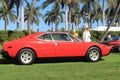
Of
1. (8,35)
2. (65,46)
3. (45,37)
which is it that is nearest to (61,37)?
(65,46)

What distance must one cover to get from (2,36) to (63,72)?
34.4 m

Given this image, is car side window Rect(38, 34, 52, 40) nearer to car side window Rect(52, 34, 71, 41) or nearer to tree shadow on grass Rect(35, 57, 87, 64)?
car side window Rect(52, 34, 71, 41)

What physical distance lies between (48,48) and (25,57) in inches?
40.2

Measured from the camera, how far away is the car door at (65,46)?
48.8 ft

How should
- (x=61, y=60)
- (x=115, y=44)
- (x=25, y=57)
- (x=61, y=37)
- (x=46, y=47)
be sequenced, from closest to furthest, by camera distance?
(x=25, y=57) → (x=46, y=47) → (x=61, y=37) → (x=61, y=60) → (x=115, y=44)

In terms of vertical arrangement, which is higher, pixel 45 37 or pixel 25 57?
pixel 45 37

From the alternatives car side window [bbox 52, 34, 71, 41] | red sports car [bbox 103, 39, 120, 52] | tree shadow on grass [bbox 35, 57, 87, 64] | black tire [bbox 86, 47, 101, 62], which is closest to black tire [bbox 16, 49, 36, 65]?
tree shadow on grass [bbox 35, 57, 87, 64]

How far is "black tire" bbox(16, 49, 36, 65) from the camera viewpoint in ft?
46.9

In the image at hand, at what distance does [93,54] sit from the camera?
50.6ft

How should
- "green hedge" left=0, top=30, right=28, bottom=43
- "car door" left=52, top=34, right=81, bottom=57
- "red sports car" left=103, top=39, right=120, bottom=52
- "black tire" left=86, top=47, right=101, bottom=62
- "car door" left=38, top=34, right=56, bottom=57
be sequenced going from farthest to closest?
"green hedge" left=0, top=30, right=28, bottom=43
"red sports car" left=103, top=39, right=120, bottom=52
"black tire" left=86, top=47, right=101, bottom=62
"car door" left=52, top=34, right=81, bottom=57
"car door" left=38, top=34, right=56, bottom=57

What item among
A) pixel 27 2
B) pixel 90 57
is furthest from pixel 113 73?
pixel 27 2

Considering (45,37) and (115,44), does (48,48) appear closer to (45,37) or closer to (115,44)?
(45,37)

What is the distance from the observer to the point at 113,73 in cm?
1107

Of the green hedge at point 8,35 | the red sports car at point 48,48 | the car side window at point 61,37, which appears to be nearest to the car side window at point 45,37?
the red sports car at point 48,48
